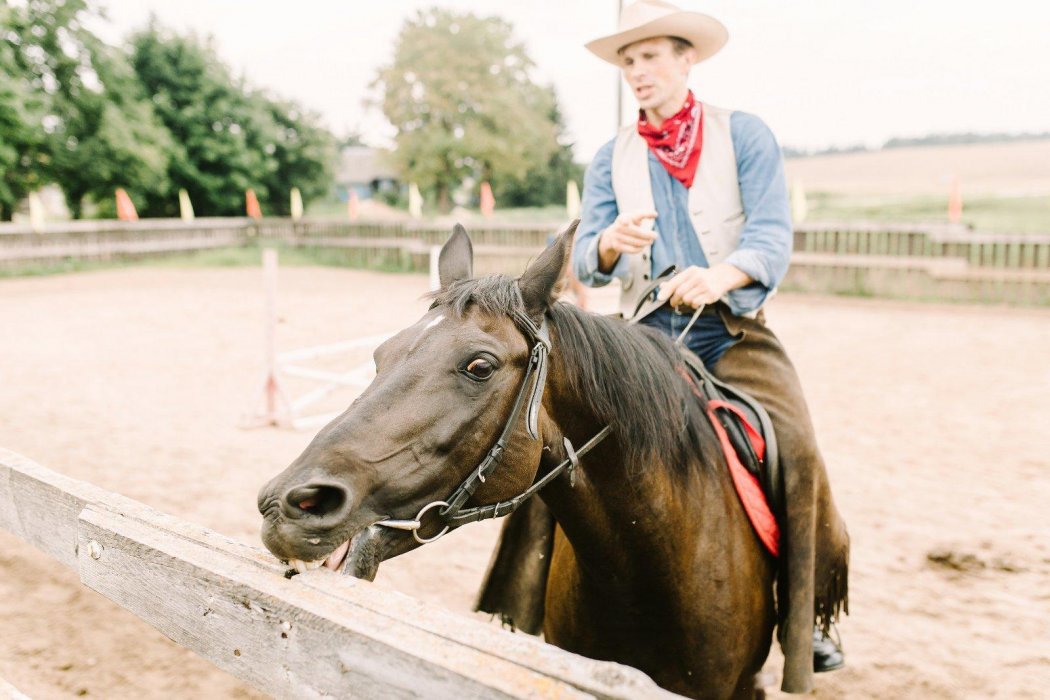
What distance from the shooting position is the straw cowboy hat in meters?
2.34

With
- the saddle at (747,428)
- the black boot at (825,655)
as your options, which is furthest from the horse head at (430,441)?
the black boot at (825,655)

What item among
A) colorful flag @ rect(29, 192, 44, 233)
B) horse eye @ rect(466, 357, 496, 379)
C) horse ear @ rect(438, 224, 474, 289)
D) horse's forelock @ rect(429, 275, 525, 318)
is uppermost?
colorful flag @ rect(29, 192, 44, 233)

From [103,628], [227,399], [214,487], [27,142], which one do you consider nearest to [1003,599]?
[103,628]

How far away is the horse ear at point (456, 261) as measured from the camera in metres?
1.81

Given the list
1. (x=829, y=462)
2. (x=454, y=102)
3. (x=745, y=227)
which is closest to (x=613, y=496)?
(x=745, y=227)

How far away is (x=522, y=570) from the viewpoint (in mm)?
2471

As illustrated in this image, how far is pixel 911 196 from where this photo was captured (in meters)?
26.8

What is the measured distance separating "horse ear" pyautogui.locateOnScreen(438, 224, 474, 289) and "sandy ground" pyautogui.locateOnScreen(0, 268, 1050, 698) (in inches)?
18.0

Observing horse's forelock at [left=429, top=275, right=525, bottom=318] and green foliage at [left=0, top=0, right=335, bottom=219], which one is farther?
green foliage at [left=0, top=0, right=335, bottom=219]

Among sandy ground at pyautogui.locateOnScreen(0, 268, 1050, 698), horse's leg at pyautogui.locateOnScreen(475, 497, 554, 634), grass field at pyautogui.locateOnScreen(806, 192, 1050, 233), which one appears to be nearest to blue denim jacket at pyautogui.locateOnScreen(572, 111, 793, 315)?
horse's leg at pyautogui.locateOnScreen(475, 497, 554, 634)

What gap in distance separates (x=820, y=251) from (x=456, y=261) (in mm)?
14926

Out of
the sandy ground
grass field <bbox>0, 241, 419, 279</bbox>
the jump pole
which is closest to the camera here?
the sandy ground

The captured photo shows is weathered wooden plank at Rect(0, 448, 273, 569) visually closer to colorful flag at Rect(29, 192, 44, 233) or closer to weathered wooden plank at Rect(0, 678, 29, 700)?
weathered wooden plank at Rect(0, 678, 29, 700)

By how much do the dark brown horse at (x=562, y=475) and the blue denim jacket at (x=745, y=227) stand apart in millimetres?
467
